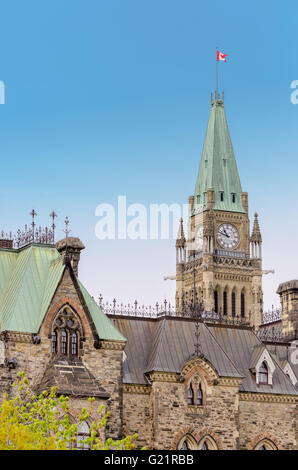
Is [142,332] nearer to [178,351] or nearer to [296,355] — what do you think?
[178,351]

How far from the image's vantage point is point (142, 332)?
70875 mm

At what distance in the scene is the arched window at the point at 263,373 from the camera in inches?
2808

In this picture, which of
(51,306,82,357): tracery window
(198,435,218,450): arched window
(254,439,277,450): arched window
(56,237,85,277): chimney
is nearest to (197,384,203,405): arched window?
(198,435,218,450): arched window

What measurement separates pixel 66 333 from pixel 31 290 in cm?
313

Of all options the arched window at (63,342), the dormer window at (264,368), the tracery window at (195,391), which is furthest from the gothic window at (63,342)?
the dormer window at (264,368)

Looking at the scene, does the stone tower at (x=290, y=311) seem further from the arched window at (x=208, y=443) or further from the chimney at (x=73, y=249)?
the chimney at (x=73, y=249)

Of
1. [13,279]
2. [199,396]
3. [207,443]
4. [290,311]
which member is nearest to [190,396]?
[199,396]

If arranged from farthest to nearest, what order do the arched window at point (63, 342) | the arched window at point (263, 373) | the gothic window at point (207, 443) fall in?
1. the arched window at point (263, 373)
2. the gothic window at point (207, 443)
3. the arched window at point (63, 342)

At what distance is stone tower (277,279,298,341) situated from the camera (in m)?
80.6

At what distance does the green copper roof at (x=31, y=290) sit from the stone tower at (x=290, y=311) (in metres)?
17.7

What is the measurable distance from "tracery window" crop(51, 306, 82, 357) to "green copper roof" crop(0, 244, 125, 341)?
945 millimetres

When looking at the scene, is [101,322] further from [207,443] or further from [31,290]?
[207,443]

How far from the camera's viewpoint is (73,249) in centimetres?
7062
